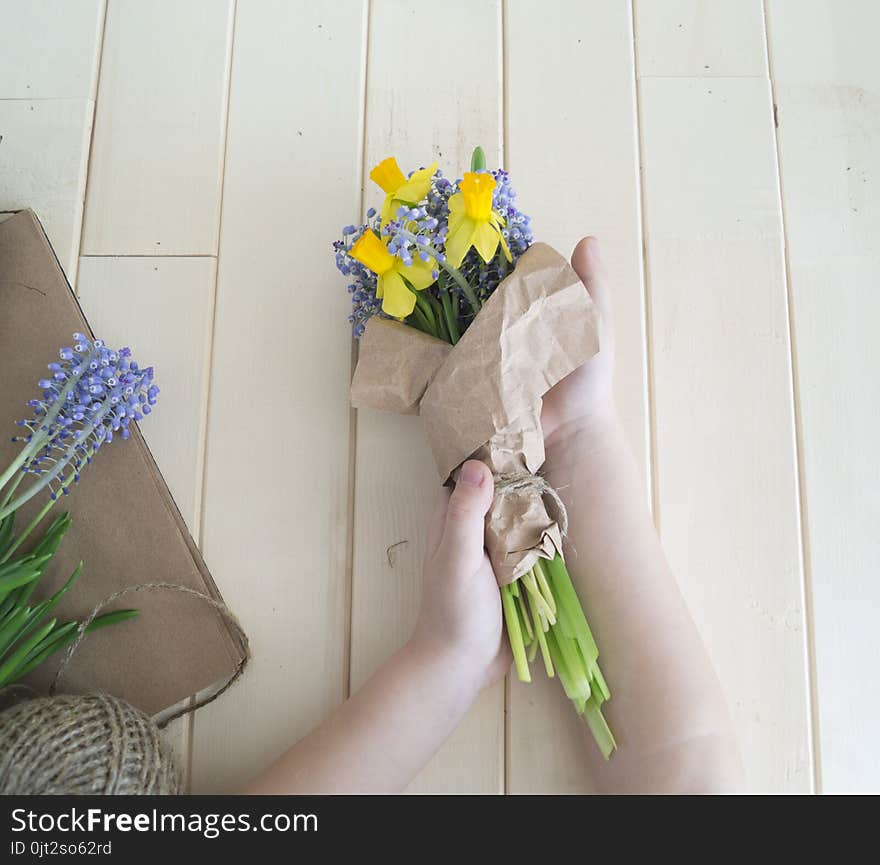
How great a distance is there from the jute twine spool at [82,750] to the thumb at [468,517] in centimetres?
30

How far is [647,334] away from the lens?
32.6 inches

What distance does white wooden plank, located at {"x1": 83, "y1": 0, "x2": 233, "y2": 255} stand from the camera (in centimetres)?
87

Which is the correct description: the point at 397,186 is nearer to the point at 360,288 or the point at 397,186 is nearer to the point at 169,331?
the point at 360,288

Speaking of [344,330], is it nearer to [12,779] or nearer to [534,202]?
[534,202]

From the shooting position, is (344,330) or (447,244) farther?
(344,330)

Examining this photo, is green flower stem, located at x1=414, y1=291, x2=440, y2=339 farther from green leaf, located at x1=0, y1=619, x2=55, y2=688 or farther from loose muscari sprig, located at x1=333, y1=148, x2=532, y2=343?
green leaf, located at x1=0, y1=619, x2=55, y2=688

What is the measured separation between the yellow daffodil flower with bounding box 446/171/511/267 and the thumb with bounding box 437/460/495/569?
190 millimetres

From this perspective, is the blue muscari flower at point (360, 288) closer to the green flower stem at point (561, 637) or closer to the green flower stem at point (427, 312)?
the green flower stem at point (427, 312)

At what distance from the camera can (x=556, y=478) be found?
0.75 meters

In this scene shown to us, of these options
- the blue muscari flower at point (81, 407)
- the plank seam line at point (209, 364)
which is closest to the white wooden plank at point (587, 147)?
the plank seam line at point (209, 364)

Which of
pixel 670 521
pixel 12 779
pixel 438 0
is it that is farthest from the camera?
pixel 438 0

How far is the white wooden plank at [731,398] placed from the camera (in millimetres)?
746
